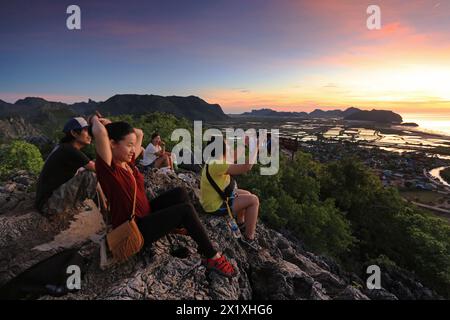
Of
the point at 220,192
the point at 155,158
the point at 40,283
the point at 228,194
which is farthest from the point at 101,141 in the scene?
the point at 155,158

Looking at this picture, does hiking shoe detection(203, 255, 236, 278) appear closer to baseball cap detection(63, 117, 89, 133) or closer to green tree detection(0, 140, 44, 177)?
baseball cap detection(63, 117, 89, 133)

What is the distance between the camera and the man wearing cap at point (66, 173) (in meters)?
5.76

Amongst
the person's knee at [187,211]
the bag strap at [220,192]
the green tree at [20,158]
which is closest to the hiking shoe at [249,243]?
the bag strap at [220,192]

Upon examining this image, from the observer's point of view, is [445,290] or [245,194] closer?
[245,194]

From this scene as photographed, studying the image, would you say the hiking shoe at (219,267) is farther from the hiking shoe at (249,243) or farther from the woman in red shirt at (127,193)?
the hiking shoe at (249,243)

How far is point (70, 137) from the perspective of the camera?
583cm

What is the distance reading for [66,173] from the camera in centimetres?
588

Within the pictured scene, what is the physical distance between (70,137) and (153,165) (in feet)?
16.6

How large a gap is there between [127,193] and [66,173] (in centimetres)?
251

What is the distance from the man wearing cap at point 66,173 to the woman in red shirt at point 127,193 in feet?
5.24

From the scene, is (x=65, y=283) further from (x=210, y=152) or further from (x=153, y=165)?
(x=153, y=165)

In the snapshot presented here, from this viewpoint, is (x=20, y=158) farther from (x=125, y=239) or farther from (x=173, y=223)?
(x=173, y=223)
